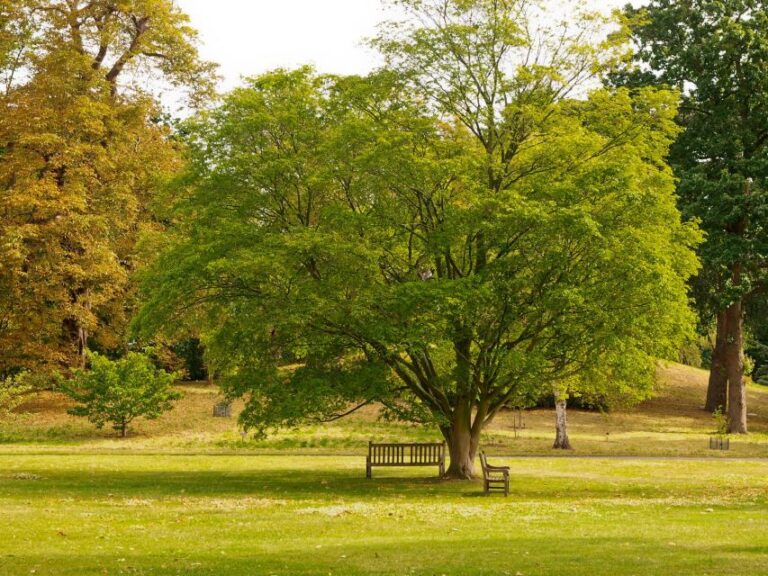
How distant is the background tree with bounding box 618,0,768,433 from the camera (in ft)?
139

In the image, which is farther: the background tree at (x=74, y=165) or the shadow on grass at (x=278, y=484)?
the background tree at (x=74, y=165)

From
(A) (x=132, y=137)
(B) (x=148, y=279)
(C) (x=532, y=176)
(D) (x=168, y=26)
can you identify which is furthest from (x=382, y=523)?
(D) (x=168, y=26)

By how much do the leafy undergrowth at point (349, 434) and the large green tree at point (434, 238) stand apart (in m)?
7.99

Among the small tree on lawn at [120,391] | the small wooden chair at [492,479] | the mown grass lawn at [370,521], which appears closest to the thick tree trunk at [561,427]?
the mown grass lawn at [370,521]

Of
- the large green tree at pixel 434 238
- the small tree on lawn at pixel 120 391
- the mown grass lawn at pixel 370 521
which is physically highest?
the large green tree at pixel 434 238

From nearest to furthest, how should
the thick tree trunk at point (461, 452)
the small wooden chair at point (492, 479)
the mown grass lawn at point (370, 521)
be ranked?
the mown grass lawn at point (370, 521) < the small wooden chair at point (492, 479) < the thick tree trunk at point (461, 452)

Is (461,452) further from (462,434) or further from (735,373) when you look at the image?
(735,373)

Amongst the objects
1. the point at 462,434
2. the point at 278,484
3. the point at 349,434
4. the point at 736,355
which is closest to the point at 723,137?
the point at 736,355

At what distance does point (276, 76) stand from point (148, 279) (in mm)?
6665

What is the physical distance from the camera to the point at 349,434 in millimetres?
40281

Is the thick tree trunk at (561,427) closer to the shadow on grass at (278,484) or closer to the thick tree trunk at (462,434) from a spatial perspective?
the shadow on grass at (278,484)

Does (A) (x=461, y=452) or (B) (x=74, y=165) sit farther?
(B) (x=74, y=165)

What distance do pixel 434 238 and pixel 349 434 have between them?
19.3 meters

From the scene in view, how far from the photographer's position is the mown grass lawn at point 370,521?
11922 millimetres
